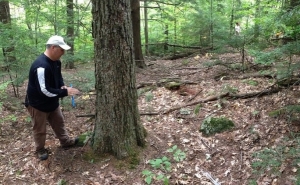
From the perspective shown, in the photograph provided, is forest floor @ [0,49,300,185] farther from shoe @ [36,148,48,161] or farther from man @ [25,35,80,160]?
man @ [25,35,80,160]

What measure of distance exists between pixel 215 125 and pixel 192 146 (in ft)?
2.40

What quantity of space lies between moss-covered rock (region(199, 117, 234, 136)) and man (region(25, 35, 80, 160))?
8.76ft

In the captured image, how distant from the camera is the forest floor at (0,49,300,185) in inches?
154

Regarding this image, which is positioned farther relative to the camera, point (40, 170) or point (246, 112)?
point (246, 112)

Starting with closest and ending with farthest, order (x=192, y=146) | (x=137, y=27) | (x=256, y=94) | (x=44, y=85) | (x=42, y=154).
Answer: (x=44, y=85), (x=42, y=154), (x=192, y=146), (x=256, y=94), (x=137, y=27)

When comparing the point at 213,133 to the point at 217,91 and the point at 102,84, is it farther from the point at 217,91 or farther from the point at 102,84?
the point at 102,84

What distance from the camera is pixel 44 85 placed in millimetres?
4090

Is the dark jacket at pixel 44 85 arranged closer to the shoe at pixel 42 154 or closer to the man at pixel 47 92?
the man at pixel 47 92

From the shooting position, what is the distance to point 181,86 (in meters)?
7.36

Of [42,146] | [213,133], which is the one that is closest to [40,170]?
[42,146]

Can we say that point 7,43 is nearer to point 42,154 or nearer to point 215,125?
point 42,154

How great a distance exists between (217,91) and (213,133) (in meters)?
1.81

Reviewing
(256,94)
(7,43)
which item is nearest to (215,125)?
(256,94)

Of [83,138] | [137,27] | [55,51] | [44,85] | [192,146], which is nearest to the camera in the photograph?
[44,85]
